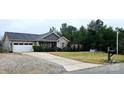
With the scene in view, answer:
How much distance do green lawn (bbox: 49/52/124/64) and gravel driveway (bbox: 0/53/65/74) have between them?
3.75 feet

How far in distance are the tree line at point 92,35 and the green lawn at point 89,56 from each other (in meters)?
0.34

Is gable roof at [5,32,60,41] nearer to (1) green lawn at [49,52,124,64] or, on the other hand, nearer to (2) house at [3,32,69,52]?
(2) house at [3,32,69,52]

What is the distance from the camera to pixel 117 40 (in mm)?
10336

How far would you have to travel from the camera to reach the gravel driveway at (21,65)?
7.97 meters

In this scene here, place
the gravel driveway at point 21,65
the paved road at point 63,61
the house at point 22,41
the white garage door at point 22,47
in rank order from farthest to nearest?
the paved road at point 63,61 < the white garage door at point 22,47 < the house at point 22,41 < the gravel driveway at point 21,65

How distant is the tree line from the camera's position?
903 cm

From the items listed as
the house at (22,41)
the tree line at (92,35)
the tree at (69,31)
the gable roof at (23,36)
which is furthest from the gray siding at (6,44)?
the tree at (69,31)

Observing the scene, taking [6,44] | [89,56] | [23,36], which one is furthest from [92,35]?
[6,44]

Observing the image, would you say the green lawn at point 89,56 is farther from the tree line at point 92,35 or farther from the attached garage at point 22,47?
the attached garage at point 22,47

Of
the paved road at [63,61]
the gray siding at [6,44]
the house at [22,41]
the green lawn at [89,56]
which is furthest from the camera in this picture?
the green lawn at [89,56]

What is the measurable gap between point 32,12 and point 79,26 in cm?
175

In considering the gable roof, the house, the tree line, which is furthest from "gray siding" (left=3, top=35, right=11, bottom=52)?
the tree line

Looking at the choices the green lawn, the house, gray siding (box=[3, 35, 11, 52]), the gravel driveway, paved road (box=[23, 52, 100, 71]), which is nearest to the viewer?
the gravel driveway
